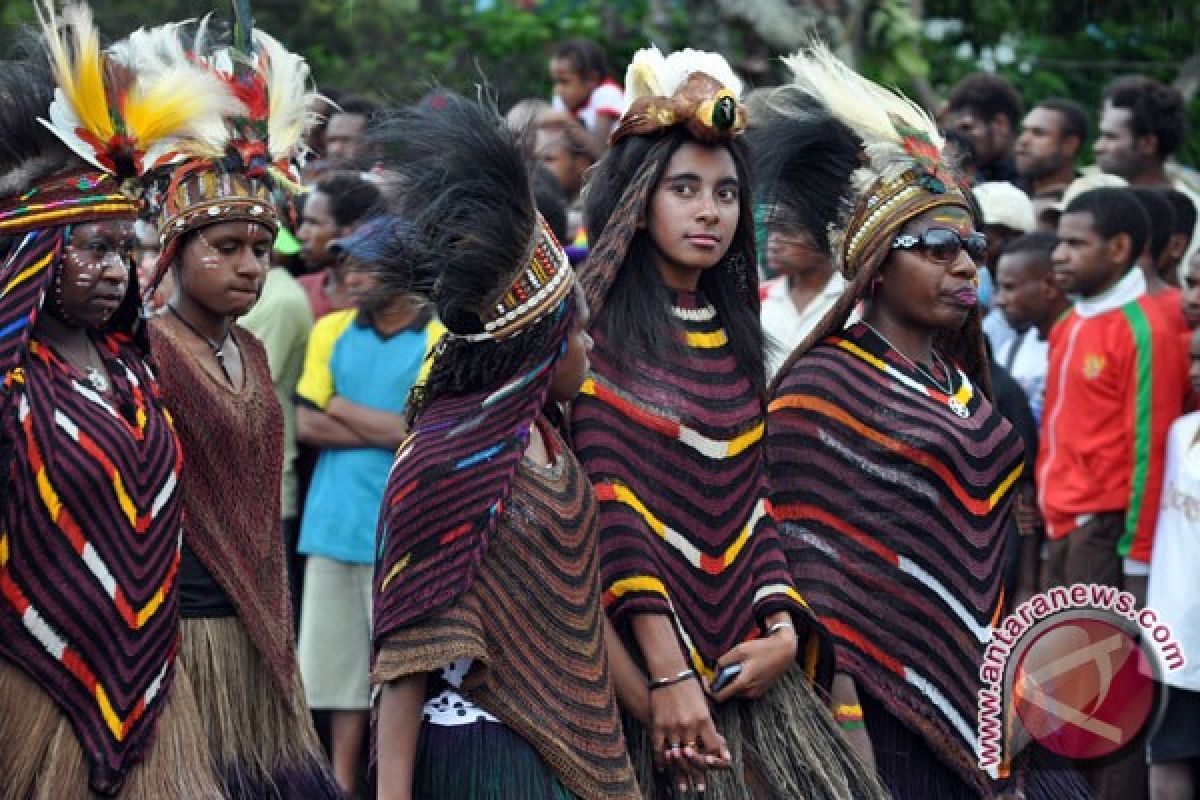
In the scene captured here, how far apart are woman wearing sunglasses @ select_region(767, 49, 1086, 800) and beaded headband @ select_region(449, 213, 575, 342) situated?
1.18 metres

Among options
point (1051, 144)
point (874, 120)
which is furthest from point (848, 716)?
point (1051, 144)

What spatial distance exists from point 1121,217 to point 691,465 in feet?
12.2

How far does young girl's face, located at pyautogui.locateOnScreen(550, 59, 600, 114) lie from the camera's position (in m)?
11.7

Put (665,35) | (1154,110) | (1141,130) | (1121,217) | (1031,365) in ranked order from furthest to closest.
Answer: (665,35) < (1141,130) < (1154,110) < (1031,365) < (1121,217)

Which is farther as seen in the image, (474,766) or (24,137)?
(24,137)

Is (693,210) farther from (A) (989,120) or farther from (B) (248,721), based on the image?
(A) (989,120)

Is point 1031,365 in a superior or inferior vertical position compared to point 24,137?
inferior

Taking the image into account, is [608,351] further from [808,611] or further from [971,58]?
[971,58]

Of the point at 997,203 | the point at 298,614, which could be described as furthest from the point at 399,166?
the point at 997,203

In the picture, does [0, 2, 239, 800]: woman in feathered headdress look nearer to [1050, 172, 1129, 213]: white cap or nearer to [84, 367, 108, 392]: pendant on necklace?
[84, 367, 108, 392]: pendant on necklace

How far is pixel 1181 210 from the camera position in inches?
355

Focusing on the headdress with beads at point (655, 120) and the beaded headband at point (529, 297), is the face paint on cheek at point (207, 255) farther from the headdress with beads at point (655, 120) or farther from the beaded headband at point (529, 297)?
the beaded headband at point (529, 297)

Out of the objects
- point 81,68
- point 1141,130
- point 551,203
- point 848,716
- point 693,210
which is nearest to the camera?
point 81,68

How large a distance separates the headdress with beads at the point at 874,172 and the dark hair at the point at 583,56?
558 centimetres
